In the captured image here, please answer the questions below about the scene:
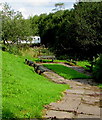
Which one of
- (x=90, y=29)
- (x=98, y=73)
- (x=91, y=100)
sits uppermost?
(x=90, y=29)

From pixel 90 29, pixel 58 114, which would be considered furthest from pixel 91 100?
pixel 90 29

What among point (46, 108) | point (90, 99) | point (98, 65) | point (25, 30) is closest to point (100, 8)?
point (25, 30)

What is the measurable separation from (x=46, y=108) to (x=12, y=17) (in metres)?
21.4

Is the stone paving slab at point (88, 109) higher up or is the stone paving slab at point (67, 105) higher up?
the stone paving slab at point (67, 105)

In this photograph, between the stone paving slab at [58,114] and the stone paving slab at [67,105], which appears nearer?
the stone paving slab at [58,114]

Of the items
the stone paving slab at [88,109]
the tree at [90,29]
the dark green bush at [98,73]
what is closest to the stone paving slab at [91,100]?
the stone paving slab at [88,109]

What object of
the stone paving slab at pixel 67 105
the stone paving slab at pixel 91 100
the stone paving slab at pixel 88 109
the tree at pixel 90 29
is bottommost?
the stone paving slab at pixel 91 100

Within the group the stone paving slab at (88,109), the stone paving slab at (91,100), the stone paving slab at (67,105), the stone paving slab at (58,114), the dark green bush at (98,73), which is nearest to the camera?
the stone paving slab at (58,114)

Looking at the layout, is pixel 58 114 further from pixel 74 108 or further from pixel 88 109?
pixel 88 109

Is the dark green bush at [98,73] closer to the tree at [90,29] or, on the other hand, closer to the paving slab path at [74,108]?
the paving slab path at [74,108]

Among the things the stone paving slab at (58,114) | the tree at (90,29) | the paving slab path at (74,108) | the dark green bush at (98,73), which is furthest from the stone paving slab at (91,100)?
the tree at (90,29)

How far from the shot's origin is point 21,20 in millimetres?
27672

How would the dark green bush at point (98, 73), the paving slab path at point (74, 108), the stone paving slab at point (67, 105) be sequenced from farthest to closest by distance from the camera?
the dark green bush at point (98, 73)
the stone paving slab at point (67, 105)
the paving slab path at point (74, 108)

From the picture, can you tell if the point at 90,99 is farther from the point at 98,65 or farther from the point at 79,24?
the point at 79,24
